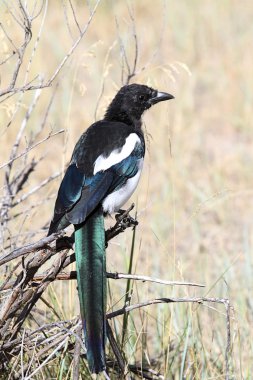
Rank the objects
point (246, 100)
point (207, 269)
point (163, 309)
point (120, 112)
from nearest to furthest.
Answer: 1. point (163, 309)
2. point (120, 112)
3. point (207, 269)
4. point (246, 100)

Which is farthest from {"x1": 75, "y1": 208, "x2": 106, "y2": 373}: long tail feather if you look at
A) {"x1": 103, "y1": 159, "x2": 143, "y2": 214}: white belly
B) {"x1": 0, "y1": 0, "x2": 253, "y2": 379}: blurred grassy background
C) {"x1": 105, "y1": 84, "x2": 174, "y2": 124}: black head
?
{"x1": 105, "y1": 84, "x2": 174, "y2": 124}: black head

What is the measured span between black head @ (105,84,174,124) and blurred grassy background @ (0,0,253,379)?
0.27 ft

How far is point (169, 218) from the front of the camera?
5.66 m

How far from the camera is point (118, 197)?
3.36 meters

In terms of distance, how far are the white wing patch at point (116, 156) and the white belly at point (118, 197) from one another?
0.10 metres

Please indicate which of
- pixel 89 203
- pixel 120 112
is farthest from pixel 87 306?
pixel 120 112

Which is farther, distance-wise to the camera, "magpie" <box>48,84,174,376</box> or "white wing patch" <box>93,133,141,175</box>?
"white wing patch" <box>93,133,141,175</box>

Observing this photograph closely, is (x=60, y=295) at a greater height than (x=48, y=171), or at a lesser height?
lesser

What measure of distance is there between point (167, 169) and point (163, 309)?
2673 millimetres

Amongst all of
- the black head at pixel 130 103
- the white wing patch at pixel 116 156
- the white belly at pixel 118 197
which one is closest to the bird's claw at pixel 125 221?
the white belly at pixel 118 197

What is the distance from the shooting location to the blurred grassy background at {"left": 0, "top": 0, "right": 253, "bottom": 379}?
3.86 m

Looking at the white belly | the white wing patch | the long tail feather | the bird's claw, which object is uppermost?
the white wing patch

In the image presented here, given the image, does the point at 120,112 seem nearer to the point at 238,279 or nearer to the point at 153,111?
the point at 238,279

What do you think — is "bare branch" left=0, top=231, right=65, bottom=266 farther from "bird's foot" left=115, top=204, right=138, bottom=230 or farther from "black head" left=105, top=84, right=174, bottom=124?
"black head" left=105, top=84, right=174, bottom=124
